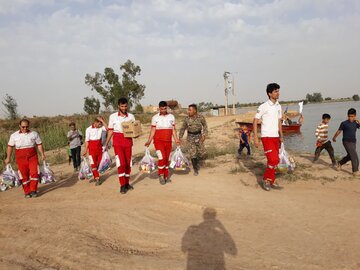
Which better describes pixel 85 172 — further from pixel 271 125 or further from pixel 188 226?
pixel 271 125

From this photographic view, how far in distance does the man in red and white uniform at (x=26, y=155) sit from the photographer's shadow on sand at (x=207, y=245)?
13.3 ft

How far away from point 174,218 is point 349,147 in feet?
18.2

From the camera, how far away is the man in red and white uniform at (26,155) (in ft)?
21.4

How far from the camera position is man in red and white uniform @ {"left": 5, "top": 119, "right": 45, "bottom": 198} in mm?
6527

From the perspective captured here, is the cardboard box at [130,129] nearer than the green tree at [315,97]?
Yes

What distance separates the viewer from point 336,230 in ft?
14.1

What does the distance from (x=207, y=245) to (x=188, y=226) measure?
2.38ft

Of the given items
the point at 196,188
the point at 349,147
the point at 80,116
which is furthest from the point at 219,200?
the point at 80,116

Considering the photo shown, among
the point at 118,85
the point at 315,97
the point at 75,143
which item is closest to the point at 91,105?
the point at 118,85

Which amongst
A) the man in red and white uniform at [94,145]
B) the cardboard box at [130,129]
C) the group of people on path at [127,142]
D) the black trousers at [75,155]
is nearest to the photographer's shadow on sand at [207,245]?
the group of people on path at [127,142]

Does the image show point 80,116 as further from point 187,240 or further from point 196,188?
point 187,240

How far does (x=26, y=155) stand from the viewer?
6559 mm

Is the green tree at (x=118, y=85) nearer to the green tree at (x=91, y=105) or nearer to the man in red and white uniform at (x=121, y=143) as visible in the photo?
the green tree at (x=91, y=105)

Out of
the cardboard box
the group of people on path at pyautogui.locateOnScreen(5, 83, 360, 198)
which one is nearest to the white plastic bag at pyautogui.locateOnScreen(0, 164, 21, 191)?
the group of people on path at pyautogui.locateOnScreen(5, 83, 360, 198)
